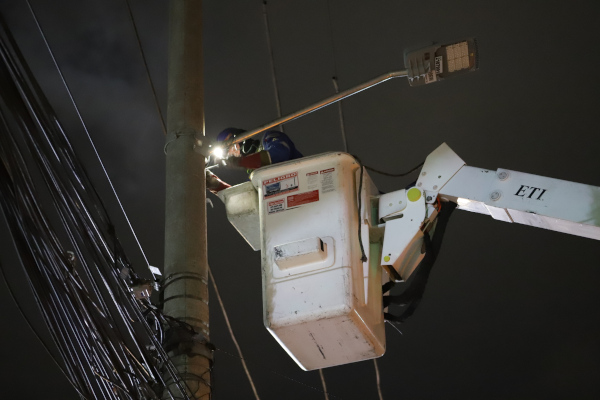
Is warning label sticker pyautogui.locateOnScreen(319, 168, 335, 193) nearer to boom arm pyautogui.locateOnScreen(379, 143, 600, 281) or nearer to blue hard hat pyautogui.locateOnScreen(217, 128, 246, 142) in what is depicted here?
boom arm pyautogui.locateOnScreen(379, 143, 600, 281)

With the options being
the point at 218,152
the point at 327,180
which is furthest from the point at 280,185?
the point at 218,152

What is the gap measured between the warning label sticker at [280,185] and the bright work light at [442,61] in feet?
3.36

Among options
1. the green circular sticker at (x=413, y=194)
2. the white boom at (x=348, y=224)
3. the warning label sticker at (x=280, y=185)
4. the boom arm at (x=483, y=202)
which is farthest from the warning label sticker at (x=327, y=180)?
the green circular sticker at (x=413, y=194)

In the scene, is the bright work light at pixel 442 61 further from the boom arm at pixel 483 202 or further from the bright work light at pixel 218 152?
the bright work light at pixel 218 152

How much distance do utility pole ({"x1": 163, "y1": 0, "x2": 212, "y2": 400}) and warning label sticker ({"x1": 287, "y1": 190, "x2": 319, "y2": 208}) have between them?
644 mm

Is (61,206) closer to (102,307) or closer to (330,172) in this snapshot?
(102,307)

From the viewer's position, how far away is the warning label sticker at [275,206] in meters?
5.95

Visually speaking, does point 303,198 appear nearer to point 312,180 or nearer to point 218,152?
point 312,180

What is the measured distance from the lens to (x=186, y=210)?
20.2ft

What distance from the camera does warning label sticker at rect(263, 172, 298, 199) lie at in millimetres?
6008

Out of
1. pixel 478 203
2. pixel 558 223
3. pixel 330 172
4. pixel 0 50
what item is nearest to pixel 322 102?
pixel 330 172

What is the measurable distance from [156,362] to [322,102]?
1.99 metres

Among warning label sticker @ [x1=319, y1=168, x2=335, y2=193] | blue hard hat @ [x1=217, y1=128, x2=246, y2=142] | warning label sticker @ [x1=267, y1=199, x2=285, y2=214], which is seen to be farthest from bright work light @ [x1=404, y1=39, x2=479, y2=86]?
blue hard hat @ [x1=217, y1=128, x2=246, y2=142]

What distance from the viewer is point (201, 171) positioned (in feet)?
21.2
